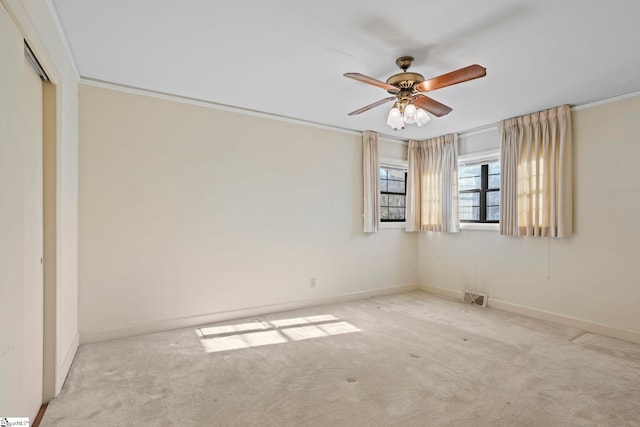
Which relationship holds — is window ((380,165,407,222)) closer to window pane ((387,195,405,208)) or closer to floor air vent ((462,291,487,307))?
window pane ((387,195,405,208))

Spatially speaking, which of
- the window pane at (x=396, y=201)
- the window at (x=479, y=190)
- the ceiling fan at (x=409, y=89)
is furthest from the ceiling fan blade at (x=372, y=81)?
the window pane at (x=396, y=201)

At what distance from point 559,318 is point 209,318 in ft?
13.4

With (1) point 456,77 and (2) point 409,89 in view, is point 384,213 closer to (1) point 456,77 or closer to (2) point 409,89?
(2) point 409,89

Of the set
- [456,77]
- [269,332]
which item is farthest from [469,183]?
[269,332]

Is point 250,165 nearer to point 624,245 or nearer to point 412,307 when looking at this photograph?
point 412,307

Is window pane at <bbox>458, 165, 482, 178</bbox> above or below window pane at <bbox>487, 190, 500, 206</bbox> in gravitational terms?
above

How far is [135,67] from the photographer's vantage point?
295 cm

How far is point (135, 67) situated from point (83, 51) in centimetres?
38

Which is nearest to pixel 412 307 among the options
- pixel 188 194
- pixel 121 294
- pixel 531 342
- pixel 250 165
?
pixel 531 342

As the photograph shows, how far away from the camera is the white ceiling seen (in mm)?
2125

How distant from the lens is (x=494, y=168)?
15.9 ft

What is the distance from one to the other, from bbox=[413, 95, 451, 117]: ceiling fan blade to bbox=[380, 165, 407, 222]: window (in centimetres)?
241

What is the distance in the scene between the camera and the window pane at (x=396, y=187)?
18.4 feet

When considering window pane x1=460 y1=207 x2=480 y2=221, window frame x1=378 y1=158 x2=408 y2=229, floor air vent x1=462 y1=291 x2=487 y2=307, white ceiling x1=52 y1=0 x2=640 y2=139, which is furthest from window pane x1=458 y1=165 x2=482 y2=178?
floor air vent x1=462 y1=291 x2=487 y2=307
